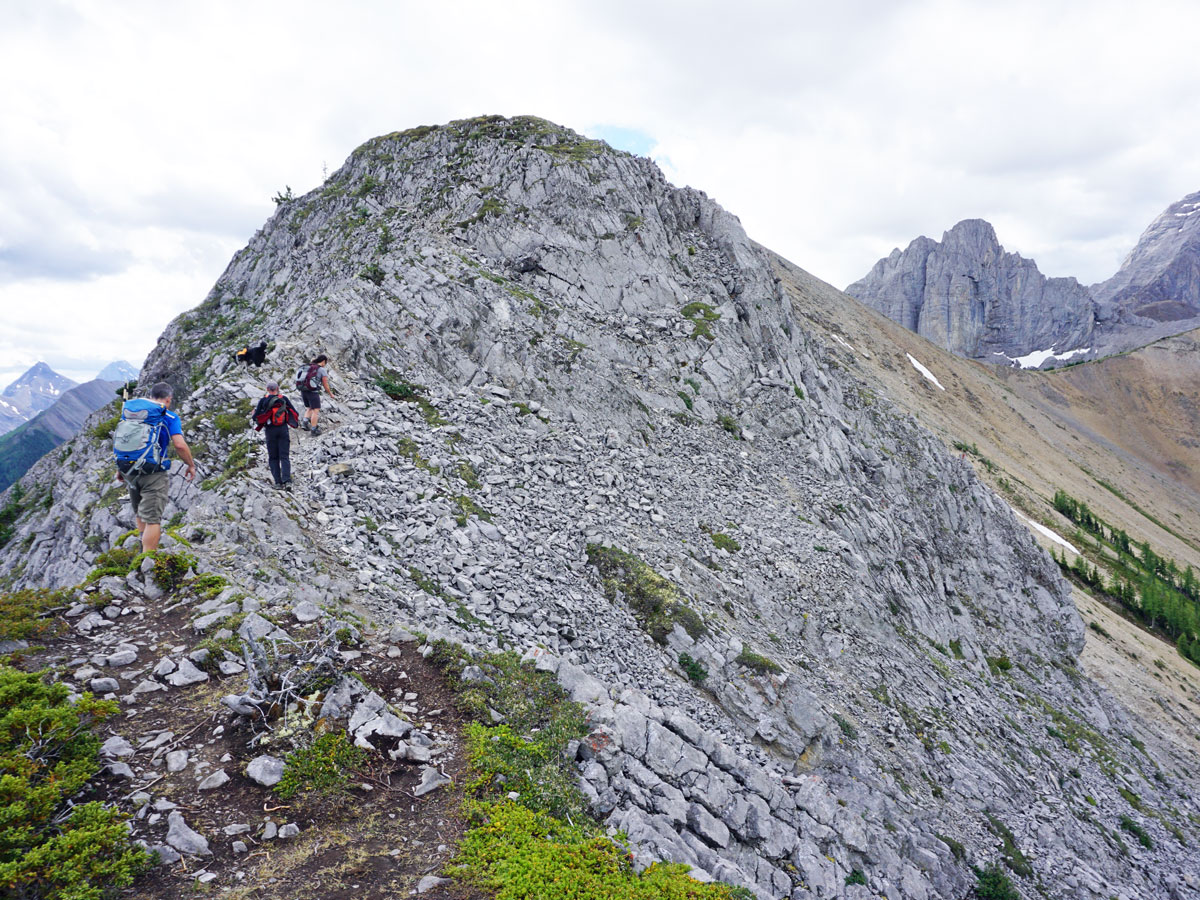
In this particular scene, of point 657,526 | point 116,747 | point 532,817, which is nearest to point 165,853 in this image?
point 116,747

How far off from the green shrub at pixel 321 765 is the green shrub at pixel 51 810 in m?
1.65

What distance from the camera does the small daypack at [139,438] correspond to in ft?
34.9

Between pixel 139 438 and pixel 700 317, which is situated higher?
pixel 700 317

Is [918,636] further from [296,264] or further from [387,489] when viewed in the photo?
[296,264]

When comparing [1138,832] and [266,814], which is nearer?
[266,814]

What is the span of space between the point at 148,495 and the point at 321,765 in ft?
23.4

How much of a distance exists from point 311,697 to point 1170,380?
265 metres

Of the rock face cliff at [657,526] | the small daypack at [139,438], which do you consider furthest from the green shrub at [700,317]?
the small daypack at [139,438]

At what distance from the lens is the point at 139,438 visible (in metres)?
10.7

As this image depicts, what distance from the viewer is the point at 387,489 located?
1576 centimetres

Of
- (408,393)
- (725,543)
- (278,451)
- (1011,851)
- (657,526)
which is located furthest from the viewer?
(725,543)

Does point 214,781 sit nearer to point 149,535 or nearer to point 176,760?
point 176,760

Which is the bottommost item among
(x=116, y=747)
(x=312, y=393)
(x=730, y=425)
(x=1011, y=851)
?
(x=1011, y=851)

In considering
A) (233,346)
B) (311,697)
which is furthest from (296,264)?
(311,697)
